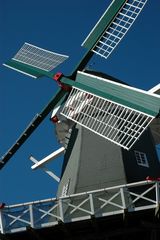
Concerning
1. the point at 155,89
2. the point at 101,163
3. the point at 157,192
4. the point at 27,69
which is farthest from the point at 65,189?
the point at 27,69

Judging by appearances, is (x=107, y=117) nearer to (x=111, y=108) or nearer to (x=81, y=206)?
(x=111, y=108)

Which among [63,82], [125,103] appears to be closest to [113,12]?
[63,82]

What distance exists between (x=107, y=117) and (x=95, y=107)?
579 mm

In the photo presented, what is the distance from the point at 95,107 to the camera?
15.3 metres

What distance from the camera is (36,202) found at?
12.7 meters

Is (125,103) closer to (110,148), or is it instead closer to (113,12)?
(110,148)

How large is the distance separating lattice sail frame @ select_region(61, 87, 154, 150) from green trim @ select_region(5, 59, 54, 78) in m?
1.63

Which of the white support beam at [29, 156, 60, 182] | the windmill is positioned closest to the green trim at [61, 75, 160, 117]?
the windmill

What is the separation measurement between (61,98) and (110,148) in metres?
2.83

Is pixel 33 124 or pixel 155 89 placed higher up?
pixel 155 89

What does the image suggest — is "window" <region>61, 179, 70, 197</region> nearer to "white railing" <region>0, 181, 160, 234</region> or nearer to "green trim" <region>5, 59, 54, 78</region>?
"white railing" <region>0, 181, 160, 234</region>

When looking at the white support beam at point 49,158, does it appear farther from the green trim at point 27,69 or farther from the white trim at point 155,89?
the white trim at point 155,89

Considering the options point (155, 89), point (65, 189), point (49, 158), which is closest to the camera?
point (65, 189)

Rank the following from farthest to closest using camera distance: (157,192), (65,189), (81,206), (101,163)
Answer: (65,189), (101,163), (81,206), (157,192)
